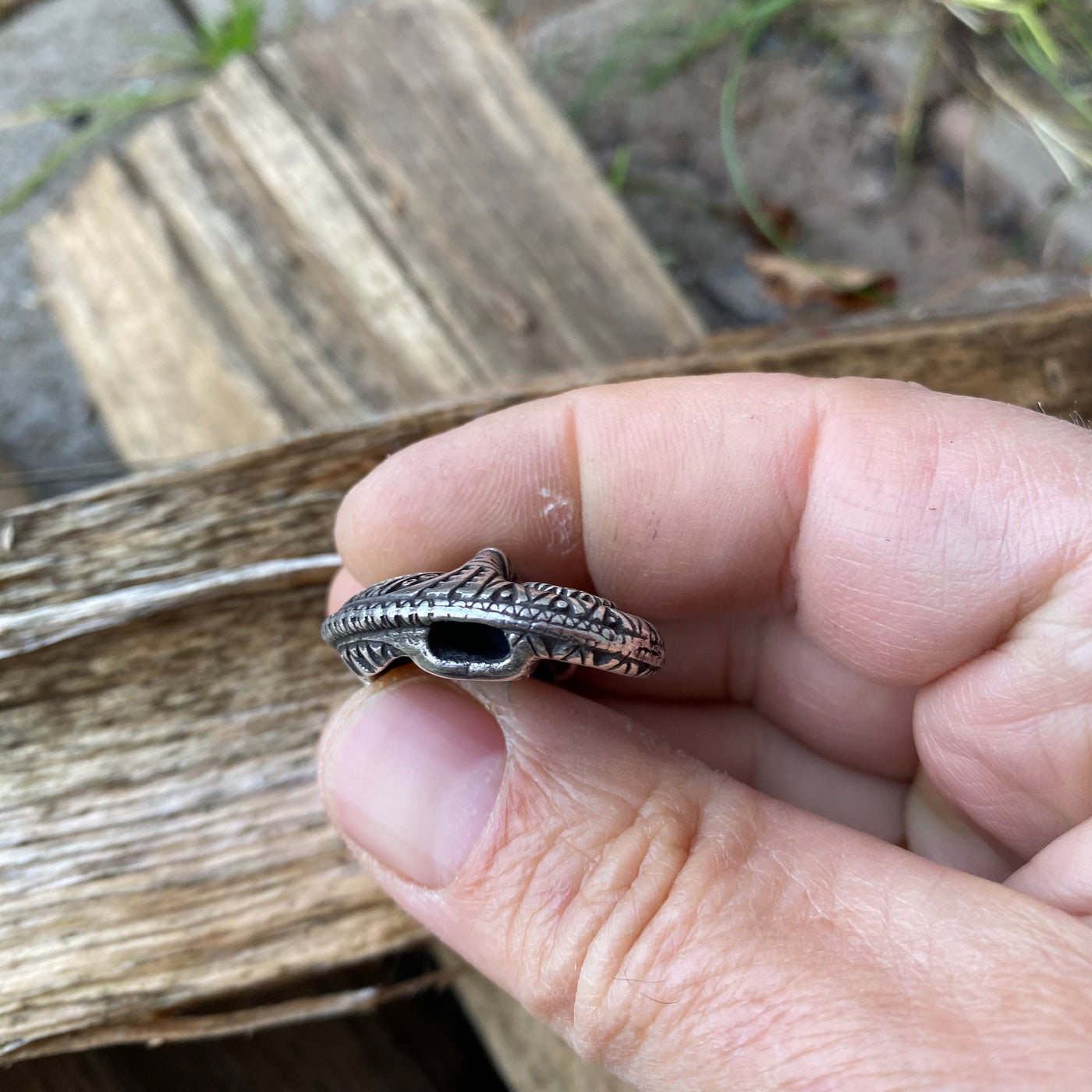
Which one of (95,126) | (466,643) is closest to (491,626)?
(466,643)

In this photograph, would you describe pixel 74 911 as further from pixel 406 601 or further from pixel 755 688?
pixel 755 688

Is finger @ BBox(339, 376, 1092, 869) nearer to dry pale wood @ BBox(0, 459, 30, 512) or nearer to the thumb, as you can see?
the thumb

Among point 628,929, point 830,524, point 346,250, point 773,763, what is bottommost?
point 773,763

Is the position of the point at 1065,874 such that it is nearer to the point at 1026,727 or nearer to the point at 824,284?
the point at 1026,727

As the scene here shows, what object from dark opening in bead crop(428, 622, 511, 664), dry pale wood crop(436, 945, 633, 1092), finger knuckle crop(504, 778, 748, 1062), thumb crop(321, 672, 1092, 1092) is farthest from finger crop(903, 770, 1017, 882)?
dark opening in bead crop(428, 622, 511, 664)

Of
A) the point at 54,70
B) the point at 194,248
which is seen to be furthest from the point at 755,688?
the point at 54,70

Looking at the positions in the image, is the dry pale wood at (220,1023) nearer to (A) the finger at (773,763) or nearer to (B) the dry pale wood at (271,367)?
(B) the dry pale wood at (271,367)
